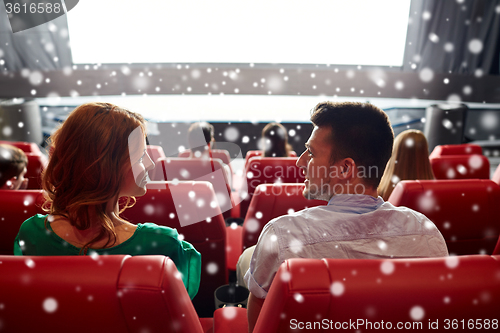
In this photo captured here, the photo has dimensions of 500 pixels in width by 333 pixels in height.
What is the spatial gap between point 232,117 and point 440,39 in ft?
12.8

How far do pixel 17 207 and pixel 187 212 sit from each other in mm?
567

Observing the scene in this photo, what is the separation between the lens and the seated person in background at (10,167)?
1.52m

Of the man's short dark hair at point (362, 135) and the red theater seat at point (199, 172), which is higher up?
the man's short dark hair at point (362, 135)

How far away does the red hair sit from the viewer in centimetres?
80

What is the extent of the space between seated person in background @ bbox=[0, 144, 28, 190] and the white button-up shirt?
1358mm

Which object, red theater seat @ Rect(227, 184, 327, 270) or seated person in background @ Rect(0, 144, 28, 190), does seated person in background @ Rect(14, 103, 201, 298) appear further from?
seated person in background @ Rect(0, 144, 28, 190)

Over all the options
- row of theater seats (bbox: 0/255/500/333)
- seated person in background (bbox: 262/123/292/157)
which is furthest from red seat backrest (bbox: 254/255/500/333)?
seated person in background (bbox: 262/123/292/157)

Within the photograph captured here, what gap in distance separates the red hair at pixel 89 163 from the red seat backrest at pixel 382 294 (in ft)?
1.59

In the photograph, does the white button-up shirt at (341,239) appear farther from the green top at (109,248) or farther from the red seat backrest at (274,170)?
the red seat backrest at (274,170)

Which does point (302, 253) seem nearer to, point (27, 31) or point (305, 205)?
point (305, 205)

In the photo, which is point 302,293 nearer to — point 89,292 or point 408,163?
point 89,292

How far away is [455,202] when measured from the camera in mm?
1199

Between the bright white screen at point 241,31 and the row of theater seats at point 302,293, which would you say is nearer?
the row of theater seats at point 302,293

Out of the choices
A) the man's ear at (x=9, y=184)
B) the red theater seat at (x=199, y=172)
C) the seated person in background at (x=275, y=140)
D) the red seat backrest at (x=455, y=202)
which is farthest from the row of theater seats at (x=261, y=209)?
the seated person in background at (x=275, y=140)
